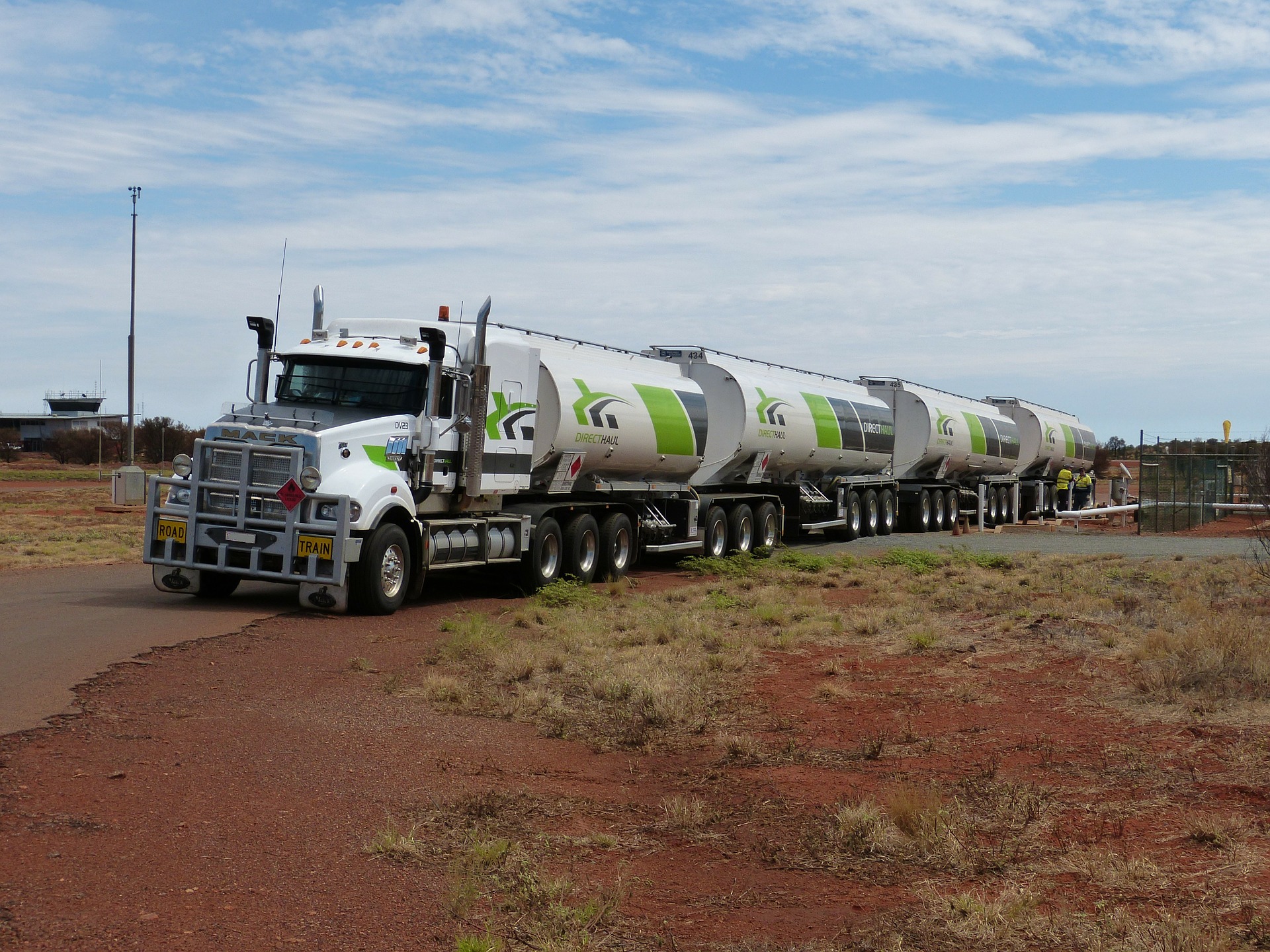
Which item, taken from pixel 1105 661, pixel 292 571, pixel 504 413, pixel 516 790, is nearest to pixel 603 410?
pixel 504 413

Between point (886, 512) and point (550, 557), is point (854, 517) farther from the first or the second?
point (550, 557)

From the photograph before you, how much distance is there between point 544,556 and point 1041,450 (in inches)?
1295

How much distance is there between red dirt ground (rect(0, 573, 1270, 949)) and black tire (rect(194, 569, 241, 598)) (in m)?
3.74

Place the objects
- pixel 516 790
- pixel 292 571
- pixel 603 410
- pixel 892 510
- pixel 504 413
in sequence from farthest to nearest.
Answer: pixel 892 510 → pixel 603 410 → pixel 504 413 → pixel 292 571 → pixel 516 790

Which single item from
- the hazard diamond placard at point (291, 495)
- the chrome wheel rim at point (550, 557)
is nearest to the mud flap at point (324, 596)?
the hazard diamond placard at point (291, 495)

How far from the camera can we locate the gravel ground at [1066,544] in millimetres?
28203

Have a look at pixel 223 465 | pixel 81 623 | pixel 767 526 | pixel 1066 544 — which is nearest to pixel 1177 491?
pixel 1066 544

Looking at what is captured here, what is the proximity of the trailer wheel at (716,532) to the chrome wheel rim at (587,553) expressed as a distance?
4774 mm

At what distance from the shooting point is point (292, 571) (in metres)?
14.6

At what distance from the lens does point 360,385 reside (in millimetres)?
16109

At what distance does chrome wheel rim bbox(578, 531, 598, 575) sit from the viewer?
20.2 metres

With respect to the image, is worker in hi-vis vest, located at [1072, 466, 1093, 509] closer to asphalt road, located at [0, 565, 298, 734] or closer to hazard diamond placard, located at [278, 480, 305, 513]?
asphalt road, located at [0, 565, 298, 734]

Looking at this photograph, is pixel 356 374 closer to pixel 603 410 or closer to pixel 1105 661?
pixel 603 410

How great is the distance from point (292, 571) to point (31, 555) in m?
11.0
